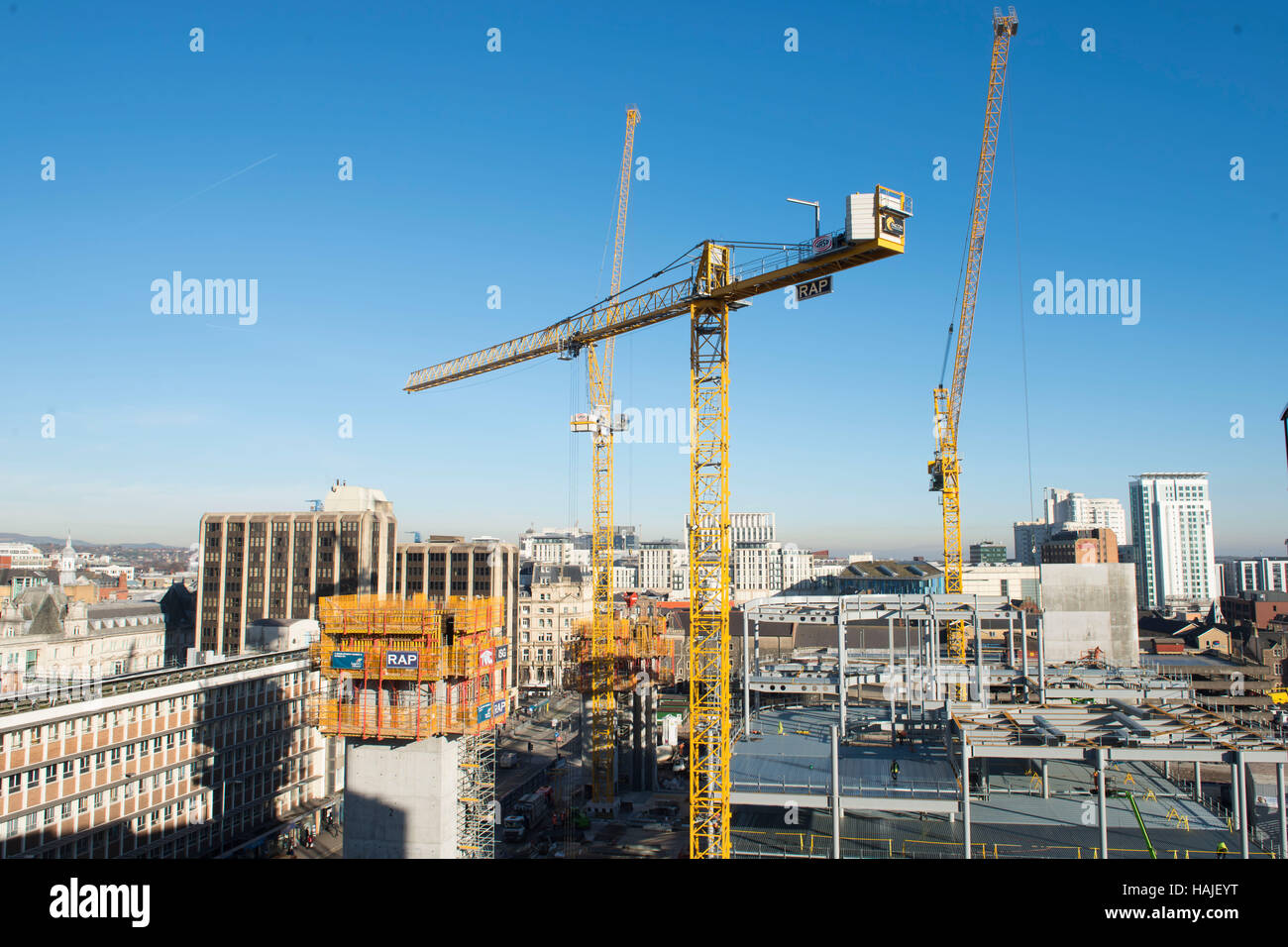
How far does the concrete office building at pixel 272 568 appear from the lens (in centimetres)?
8544

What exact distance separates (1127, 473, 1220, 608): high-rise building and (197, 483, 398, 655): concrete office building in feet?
581

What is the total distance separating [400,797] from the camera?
84.0ft

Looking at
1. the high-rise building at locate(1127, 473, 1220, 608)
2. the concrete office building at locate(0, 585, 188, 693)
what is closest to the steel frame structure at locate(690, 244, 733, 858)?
the concrete office building at locate(0, 585, 188, 693)

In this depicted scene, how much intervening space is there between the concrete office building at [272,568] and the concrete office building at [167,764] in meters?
43.2

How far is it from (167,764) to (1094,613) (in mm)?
81499

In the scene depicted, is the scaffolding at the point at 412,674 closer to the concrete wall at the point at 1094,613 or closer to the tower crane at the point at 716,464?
the tower crane at the point at 716,464

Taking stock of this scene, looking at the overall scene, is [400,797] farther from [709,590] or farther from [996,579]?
[996,579]

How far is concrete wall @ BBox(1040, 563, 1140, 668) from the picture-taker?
277 ft

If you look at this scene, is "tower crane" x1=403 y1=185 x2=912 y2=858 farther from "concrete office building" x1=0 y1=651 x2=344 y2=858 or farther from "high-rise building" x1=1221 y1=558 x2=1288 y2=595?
"high-rise building" x1=1221 y1=558 x2=1288 y2=595

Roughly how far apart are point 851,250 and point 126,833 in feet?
120
